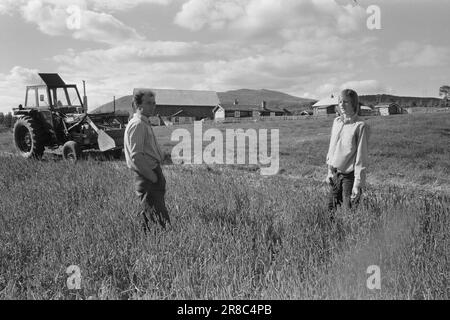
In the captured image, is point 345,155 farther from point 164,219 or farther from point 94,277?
point 94,277

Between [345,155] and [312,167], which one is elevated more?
[345,155]

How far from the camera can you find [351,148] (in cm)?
403

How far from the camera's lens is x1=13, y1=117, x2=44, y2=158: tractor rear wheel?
1095 cm

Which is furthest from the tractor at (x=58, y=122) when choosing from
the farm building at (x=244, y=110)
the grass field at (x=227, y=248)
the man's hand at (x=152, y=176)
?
the farm building at (x=244, y=110)

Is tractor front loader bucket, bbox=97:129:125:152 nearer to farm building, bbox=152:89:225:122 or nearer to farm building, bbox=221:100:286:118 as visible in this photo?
farm building, bbox=221:100:286:118

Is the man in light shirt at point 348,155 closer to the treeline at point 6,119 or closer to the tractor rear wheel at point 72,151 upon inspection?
the tractor rear wheel at point 72,151

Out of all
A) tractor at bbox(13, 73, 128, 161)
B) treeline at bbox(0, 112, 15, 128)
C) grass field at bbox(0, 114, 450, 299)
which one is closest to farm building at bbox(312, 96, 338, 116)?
treeline at bbox(0, 112, 15, 128)

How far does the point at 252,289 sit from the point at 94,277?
113cm

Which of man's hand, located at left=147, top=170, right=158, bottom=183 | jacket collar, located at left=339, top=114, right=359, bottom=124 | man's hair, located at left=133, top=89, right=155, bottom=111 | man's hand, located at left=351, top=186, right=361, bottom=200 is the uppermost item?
man's hair, located at left=133, top=89, right=155, bottom=111

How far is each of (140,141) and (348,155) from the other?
6.28ft

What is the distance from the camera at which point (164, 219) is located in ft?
12.7

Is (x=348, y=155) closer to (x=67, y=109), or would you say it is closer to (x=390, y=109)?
(x=67, y=109)

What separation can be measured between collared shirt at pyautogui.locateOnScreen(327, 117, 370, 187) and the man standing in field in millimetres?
1672
